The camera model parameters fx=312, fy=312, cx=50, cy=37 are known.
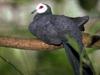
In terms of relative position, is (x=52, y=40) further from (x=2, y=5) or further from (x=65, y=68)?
(x=2, y=5)

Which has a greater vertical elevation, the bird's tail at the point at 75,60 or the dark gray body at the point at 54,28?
the dark gray body at the point at 54,28

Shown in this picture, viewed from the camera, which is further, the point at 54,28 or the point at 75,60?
the point at 54,28

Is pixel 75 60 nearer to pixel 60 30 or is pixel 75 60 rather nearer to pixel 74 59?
pixel 74 59

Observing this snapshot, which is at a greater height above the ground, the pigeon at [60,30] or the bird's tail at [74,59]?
the pigeon at [60,30]

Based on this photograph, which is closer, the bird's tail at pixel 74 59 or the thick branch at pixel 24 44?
the bird's tail at pixel 74 59

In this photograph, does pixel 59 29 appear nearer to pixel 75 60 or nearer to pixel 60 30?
pixel 60 30

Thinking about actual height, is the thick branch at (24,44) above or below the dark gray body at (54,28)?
below

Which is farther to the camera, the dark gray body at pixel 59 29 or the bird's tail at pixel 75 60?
the dark gray body at pixel 59 29

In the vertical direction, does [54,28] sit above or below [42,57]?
above

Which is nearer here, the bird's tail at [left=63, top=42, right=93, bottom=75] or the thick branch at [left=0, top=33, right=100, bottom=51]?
the bird's tail at [left=63, top=42, right=93, bottom=75]

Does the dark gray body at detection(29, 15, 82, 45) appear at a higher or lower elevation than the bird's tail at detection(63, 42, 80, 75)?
higher

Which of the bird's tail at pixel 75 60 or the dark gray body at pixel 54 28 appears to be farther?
the dark gray body at pixel 54 28

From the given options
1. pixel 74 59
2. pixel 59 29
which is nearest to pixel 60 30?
pixel 59 29

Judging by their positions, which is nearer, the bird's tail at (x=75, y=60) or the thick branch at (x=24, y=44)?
the bird's tail at (x=75, y=60)
